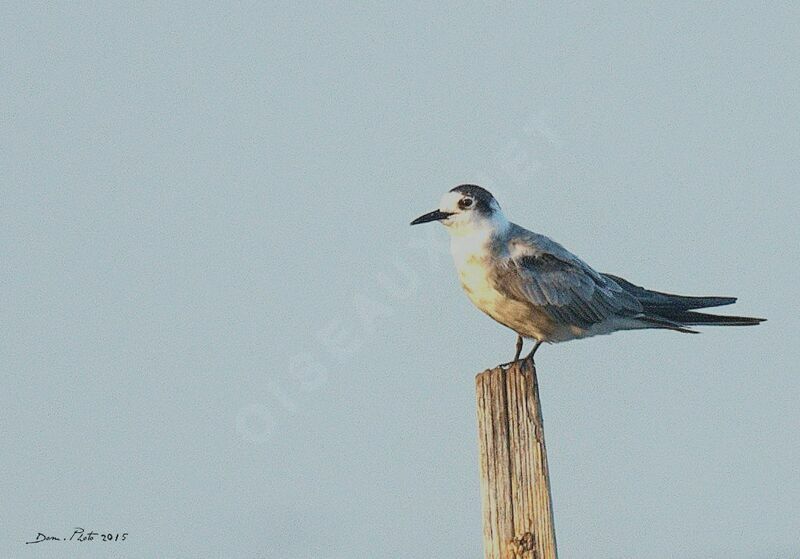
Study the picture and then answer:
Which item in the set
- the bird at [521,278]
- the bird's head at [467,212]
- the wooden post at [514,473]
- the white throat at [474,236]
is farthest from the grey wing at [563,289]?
the wooden post at [514,473]

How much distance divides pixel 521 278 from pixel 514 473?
Answer: 3680 millimetres

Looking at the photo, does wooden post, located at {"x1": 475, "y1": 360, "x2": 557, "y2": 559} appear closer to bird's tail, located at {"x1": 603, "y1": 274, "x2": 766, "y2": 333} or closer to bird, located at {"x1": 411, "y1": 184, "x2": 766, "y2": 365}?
bird, located at {"x1": 411, "y1": 184, "x2": 766, "y2": 365}

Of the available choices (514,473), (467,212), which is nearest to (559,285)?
(467,212)

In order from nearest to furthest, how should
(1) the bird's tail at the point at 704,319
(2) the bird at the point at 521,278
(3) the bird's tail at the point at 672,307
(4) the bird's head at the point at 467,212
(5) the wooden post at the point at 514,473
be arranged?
(5) the wooden post at the point at 514,473
(2) the bird at the point at 521,278
(4) the bird's head at the point at 467,212
(1) the bird's tail at the point at 704,319
(3) the bird's tail at the point at 672,307

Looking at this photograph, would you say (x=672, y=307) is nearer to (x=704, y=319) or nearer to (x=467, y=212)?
(x=704, y=319)

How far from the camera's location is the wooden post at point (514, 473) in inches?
231

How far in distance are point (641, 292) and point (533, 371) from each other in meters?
4.61

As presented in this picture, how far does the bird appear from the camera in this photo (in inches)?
373

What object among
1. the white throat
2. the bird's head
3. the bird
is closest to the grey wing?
the bird

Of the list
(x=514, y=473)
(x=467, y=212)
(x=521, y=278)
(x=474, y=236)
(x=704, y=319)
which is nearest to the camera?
(x=514, y=473)

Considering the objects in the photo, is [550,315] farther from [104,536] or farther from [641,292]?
[104,536]

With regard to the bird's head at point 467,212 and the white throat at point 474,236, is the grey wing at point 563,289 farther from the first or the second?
the bird's head at point 467,212

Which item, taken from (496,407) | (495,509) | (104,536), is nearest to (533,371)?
(496,407)

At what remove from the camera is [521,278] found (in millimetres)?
9492
